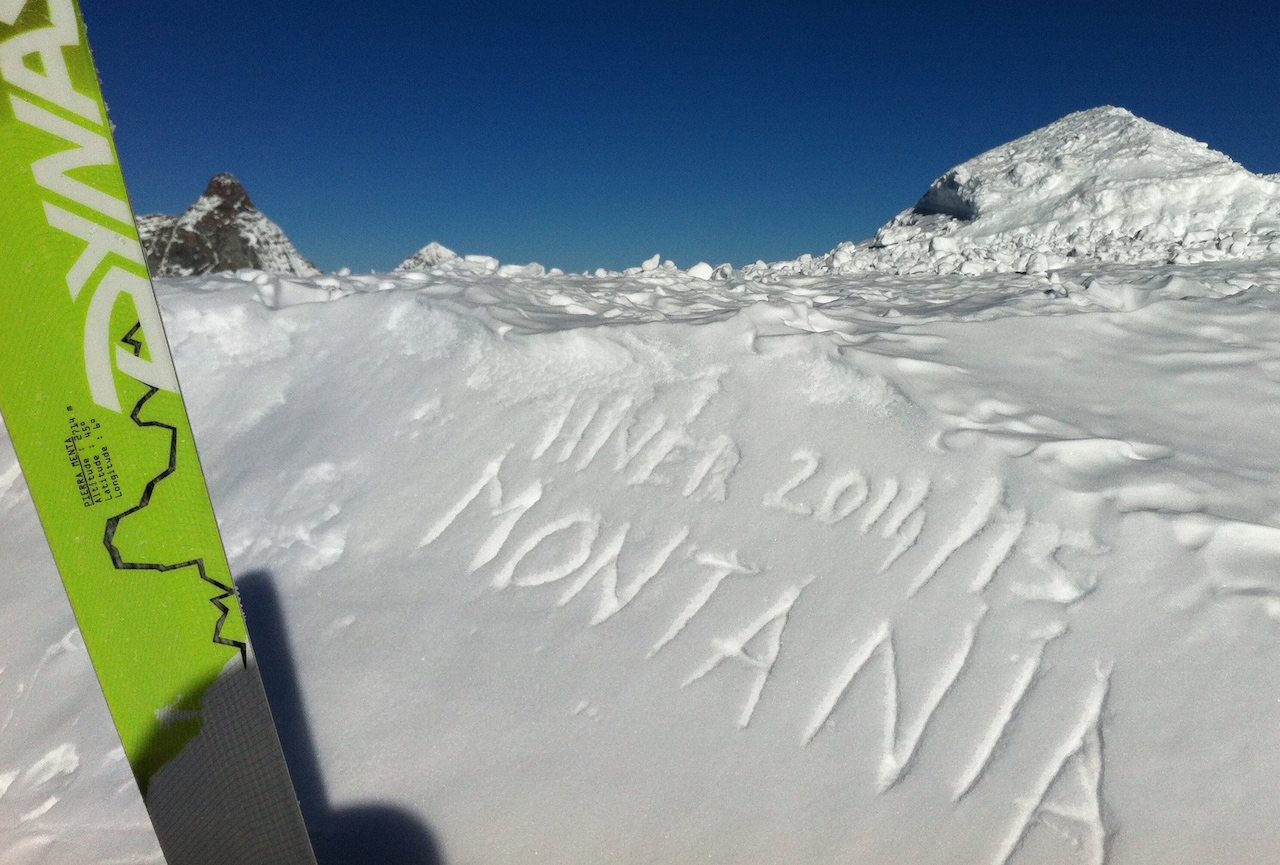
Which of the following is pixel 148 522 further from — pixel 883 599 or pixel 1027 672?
pixel 1027 672

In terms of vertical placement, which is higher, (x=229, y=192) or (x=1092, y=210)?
(x=229, y=192)

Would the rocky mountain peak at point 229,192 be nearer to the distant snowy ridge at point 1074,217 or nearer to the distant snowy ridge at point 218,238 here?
the distant snowy ridge at point 218,238

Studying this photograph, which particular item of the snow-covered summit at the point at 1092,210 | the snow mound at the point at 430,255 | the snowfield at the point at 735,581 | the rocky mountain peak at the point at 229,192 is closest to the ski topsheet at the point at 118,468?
the snowfield at the point at 735,581

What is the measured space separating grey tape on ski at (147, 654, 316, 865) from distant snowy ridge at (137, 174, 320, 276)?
464 inches

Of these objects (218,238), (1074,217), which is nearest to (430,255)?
(218,238)

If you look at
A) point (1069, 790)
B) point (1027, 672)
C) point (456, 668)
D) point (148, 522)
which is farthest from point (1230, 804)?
point (148, 522)

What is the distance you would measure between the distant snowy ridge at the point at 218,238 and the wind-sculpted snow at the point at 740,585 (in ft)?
32.6

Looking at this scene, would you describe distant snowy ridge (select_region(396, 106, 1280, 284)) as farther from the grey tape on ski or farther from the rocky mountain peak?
the grey tape on ski

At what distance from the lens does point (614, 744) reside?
2166mm

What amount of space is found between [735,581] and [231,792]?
1.59 m

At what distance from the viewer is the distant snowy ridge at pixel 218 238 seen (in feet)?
40.8

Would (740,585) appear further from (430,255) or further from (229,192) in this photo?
(229,192)

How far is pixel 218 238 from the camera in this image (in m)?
12.8

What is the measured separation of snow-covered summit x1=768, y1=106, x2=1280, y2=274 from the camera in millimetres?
9109
